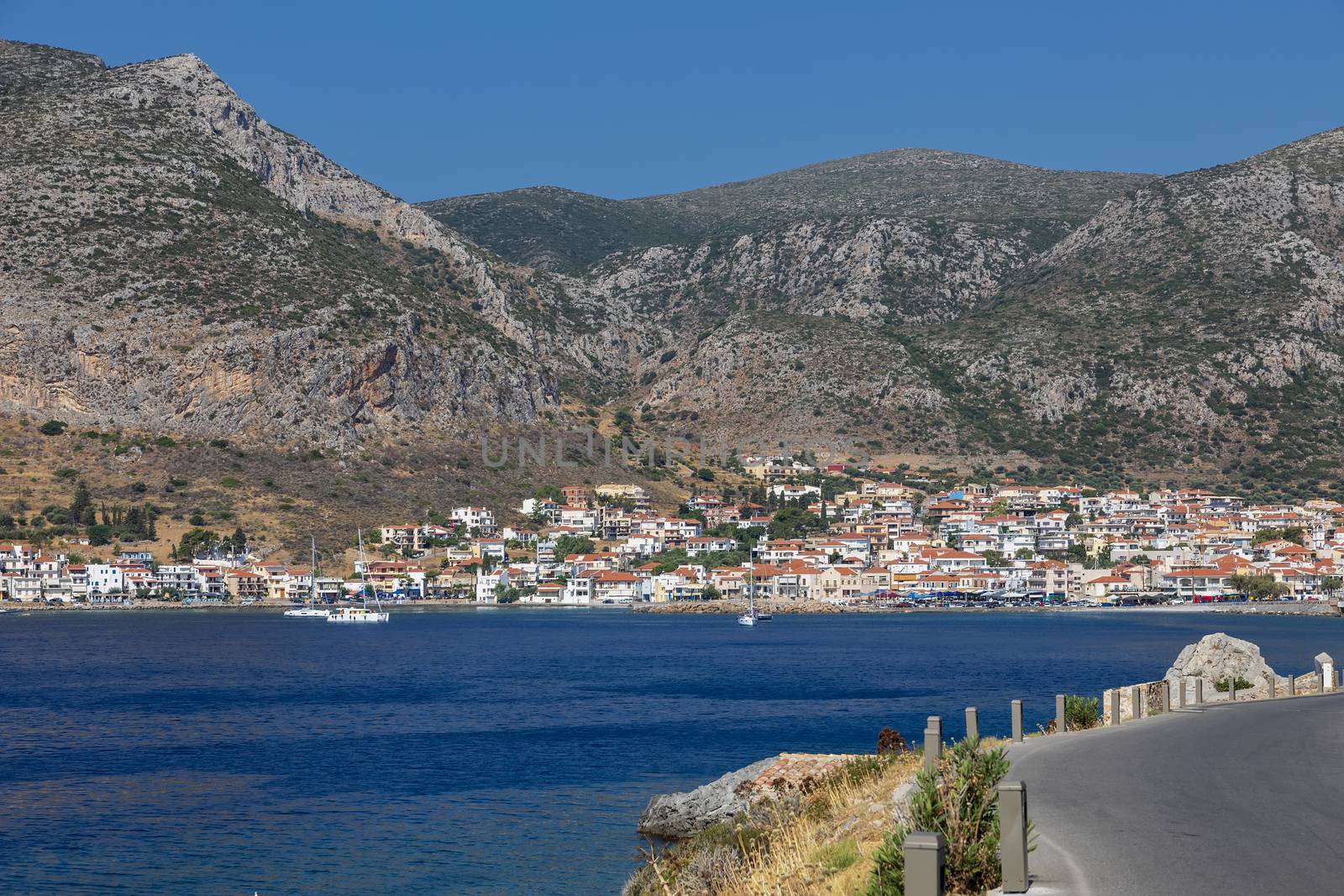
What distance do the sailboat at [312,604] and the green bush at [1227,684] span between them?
102821mm

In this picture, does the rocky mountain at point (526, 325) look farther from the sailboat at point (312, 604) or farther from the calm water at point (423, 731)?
the calm water at point (423, 731)

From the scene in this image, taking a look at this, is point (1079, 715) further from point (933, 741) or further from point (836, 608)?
point (836, 608)

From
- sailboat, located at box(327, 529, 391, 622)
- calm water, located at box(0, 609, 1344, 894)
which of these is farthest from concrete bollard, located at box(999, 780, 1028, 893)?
sailboat, located at box(327, 529, 391, 622)

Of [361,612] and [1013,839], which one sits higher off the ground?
[1013,839]

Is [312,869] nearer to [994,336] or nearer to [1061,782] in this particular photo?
[1061,782]

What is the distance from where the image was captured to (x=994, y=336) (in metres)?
177

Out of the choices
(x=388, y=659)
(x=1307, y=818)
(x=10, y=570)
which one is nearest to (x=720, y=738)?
(x=1307, y=818)

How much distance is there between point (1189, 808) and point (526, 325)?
178762 millimetres

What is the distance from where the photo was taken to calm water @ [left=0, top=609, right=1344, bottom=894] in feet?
90.2

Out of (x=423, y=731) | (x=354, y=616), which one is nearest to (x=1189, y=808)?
(x=423, y=731)

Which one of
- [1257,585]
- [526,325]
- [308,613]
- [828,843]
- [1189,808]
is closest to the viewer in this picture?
[1189,808]

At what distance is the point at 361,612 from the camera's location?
127812mm

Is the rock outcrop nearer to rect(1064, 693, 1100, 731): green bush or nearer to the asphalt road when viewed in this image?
the asphalt road

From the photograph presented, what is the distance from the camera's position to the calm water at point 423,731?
2748cm
